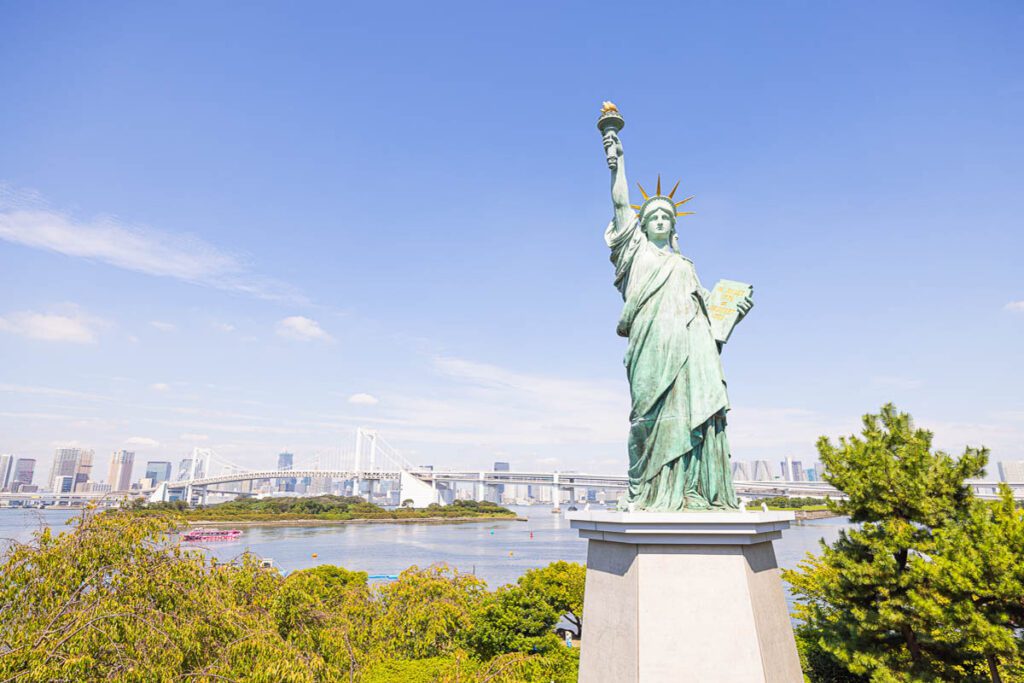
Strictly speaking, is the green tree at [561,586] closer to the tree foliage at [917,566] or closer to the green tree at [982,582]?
the tree foliage at [917,566]

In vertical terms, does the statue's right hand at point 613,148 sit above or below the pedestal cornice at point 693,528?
above

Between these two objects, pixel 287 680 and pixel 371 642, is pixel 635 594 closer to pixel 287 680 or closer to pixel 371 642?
pixel 287 680

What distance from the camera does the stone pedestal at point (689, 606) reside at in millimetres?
4191

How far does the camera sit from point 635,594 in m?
4.41

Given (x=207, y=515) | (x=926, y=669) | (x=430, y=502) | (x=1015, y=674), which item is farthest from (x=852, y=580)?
(x=430, y=502)

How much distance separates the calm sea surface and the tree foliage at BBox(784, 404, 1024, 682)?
16.2 m

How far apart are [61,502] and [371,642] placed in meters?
113

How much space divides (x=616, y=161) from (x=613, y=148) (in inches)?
5.5

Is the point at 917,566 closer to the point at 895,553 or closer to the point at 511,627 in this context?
the point at 895,553

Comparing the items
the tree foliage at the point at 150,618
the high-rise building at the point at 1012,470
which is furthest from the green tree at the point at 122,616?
the high-rise building at the point at 1012,470

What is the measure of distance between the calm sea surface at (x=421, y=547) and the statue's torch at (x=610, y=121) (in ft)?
73.1

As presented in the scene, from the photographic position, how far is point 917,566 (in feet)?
23.5

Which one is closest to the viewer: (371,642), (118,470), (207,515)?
(371,642)

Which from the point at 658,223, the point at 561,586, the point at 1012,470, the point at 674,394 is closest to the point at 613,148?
the point at 658,223
